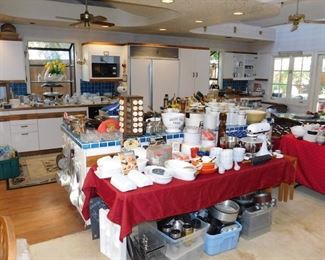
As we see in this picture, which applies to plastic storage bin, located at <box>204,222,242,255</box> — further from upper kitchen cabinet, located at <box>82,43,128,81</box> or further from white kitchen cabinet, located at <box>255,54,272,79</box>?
white kitchen cabinet, located at <box>255,54,272,79</box>

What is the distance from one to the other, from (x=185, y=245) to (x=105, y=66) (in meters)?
4.31

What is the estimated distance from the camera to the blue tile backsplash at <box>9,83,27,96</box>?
5582 millimetres

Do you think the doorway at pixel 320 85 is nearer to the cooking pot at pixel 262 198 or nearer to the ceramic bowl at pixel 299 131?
the ceramic bowl at pixel 299 131

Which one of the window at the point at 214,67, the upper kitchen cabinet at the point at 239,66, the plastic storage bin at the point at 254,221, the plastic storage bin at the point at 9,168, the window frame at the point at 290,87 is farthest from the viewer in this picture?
the window at the point at 214,67

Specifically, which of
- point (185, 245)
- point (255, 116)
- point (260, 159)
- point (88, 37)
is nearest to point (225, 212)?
point (185, 245)

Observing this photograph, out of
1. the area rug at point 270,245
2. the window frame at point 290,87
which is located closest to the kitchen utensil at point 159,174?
the area rug at point 270,245

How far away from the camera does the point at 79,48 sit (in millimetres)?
6066

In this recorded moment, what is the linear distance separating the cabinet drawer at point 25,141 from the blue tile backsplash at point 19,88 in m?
0.91

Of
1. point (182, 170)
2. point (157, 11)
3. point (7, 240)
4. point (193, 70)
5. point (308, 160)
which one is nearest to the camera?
point (7, 240)

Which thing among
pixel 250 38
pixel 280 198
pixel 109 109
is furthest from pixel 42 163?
pixel 250 38

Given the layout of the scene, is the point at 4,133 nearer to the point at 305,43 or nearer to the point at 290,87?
the point at 290,87

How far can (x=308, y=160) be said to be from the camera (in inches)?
150

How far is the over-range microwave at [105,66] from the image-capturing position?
19.1 ft

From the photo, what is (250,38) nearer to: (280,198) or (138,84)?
(138,84)
